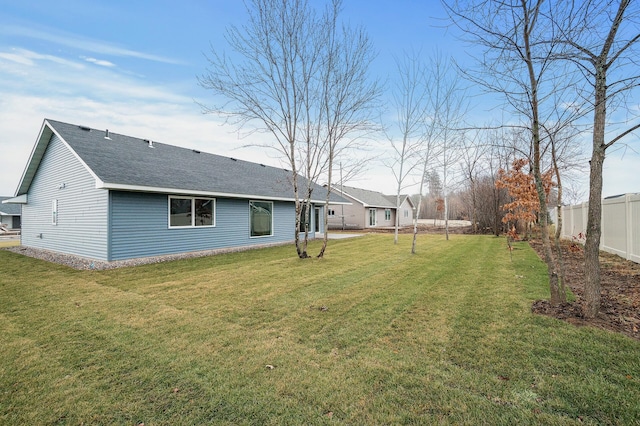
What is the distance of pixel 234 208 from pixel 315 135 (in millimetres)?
5001

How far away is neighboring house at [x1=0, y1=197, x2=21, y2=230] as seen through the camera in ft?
105

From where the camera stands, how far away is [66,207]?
1081 cm

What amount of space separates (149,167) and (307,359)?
32.6ft

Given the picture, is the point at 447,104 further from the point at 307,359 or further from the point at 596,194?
the point at 307,359

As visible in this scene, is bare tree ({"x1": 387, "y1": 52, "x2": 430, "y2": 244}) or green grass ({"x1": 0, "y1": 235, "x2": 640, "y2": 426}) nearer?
green grass ({"x1": 0, "y1": 235, "x2": 640, "y2": 426})

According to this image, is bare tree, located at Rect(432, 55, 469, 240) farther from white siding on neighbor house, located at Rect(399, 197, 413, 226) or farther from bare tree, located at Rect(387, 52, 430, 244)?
white siding on neighbor house, located at Rect(399, 197, 413, 226)

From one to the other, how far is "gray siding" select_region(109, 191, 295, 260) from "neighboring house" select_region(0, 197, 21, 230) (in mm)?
34939

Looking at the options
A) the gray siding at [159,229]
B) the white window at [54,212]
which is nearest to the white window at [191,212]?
the gray siding at [159,229]

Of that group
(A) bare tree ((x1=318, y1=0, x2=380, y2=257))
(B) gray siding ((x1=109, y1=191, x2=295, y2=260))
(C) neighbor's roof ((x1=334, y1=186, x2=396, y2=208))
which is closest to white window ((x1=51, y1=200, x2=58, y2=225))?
(B) gray siding ((x1=109, y1=191, x2=295, y2=260))

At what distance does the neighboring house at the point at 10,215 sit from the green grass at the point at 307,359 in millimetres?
38300

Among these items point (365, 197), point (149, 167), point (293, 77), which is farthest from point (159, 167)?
point (365, 197)

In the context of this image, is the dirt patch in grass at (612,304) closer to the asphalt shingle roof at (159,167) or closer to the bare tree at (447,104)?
the bare tree at (447,104)

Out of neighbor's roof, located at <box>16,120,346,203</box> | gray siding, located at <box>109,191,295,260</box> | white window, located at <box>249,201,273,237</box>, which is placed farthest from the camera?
white window, located at <box>249,201,273,237</box>

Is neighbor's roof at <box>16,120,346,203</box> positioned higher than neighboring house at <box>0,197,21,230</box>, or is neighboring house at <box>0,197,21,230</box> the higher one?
neighbor's roof at <box>16,120,346,203</box>
